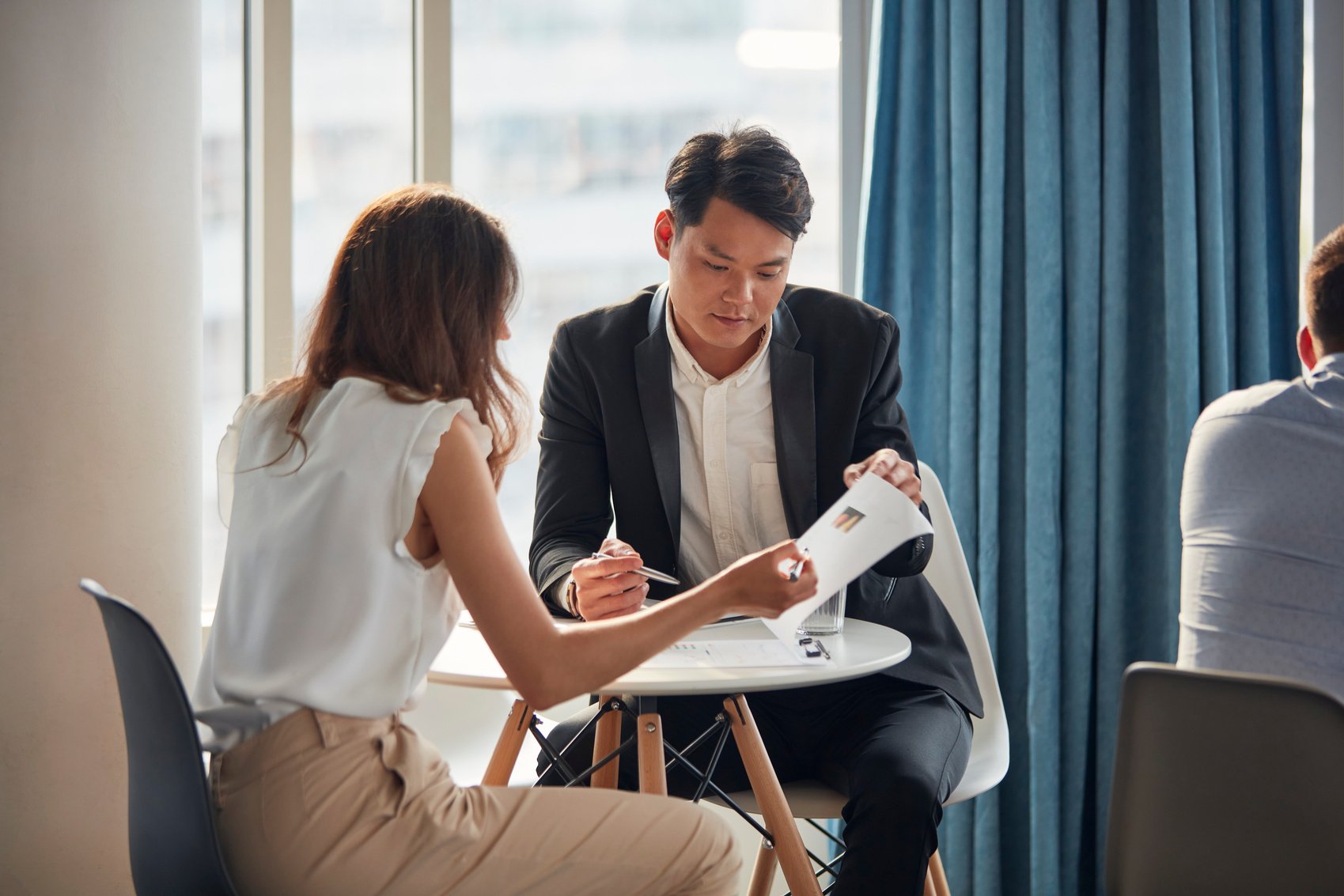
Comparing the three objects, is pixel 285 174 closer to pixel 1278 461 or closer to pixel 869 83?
pixel 869 83

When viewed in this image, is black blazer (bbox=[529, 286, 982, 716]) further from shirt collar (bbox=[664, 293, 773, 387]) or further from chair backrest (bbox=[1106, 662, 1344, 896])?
chair backrest (bbox=[1106, 662, 1344, 896])

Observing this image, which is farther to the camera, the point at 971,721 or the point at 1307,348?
the point at 971,721

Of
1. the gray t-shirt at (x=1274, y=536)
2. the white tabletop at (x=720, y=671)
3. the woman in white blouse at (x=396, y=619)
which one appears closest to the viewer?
the woman in white blouse at (x=396, y=619)

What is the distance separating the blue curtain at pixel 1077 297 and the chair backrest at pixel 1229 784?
1472mm

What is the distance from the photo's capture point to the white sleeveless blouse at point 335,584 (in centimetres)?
121

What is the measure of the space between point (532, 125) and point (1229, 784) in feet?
7.91

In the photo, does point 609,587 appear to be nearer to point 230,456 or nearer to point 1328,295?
point 230,456

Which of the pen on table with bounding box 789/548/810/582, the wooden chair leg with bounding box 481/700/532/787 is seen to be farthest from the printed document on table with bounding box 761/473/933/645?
the wooden chair leg with bounding box 481/700/532/787

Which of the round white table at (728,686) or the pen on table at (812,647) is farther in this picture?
the pen on table at (812,647)

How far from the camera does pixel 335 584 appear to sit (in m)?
1.23

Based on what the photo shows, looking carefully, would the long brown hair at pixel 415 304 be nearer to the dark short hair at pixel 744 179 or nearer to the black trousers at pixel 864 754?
the dark short hair at pixel 744 179

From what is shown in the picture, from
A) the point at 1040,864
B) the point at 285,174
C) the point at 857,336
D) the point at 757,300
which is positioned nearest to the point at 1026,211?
the point at 857,336

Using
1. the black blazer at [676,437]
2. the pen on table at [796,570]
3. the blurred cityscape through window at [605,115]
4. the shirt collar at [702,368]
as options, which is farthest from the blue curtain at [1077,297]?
the pen on table at [796,570]

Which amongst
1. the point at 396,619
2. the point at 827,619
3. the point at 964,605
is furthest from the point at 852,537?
the point at 964,605
